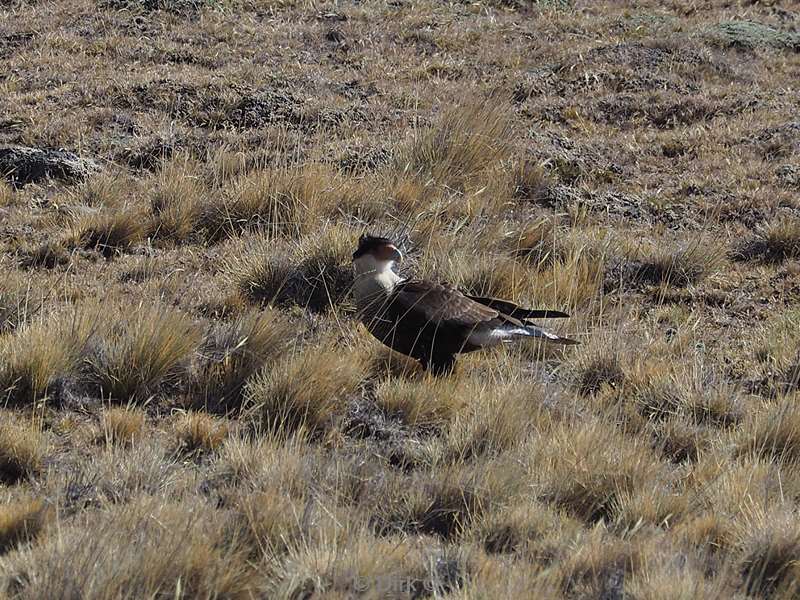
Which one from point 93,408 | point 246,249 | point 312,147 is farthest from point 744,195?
point 93,408

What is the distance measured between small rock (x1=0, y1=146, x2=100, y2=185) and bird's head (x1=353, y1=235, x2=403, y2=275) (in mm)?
3416

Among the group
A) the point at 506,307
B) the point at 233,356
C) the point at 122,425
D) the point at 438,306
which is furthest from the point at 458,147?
the point at 122,425

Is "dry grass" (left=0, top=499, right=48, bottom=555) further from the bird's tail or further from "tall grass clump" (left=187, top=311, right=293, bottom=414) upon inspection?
the bird's tail

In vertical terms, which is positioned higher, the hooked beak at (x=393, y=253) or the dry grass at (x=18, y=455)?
the hooked beak at (x=393, y=253)

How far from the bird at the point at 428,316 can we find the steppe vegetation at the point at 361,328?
161mm

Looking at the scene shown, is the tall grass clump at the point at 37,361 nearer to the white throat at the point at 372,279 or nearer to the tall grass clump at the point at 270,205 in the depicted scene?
the white throat at the point at 372,279

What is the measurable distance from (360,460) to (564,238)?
3351 mm

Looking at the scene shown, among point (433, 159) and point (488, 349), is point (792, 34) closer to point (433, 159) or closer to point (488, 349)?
point (433, 159)

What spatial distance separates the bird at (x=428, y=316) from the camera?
537cm

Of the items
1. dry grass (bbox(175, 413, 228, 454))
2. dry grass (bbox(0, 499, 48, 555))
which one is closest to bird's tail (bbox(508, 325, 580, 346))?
dry grass (bbox(175, 413, 228, 454))

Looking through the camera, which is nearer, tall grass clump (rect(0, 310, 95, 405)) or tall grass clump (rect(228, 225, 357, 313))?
tall grass clump (rect(0, 310, 95, 405))

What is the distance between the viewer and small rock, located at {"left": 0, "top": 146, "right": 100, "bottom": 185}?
26.6ft

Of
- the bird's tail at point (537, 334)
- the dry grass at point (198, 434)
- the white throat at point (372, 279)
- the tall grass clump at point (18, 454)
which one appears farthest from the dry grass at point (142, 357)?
the bird's tail at point (537, 334)

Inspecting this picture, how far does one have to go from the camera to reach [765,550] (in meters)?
3.99
